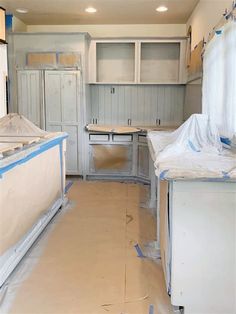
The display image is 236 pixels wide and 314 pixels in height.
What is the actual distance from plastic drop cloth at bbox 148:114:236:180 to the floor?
888 millimetres

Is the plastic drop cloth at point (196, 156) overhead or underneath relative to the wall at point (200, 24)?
underneath

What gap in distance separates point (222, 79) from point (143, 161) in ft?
8.08

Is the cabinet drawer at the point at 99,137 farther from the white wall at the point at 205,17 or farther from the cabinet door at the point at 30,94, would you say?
the white wall at the point at 205,17

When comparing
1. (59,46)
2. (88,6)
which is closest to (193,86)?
(88,6)

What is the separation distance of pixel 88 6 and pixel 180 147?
3.01 m

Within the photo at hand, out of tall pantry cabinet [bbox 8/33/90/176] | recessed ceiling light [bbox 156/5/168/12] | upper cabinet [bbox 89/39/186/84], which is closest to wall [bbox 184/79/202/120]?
upper cabinet [bbox 89/39/186/84]

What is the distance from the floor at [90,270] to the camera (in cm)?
209

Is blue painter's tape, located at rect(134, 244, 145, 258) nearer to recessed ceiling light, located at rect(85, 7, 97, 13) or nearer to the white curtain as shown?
the white curtain

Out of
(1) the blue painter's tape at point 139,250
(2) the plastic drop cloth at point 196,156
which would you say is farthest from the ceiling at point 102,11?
(1) the blue painter's tape at point 139,250

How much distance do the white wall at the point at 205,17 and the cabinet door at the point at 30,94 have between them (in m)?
2.41

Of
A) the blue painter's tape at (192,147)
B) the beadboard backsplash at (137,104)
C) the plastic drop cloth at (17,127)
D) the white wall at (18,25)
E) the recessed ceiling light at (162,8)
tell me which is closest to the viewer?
the blue painter's tape at (192,147)

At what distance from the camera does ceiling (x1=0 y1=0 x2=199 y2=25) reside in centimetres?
435

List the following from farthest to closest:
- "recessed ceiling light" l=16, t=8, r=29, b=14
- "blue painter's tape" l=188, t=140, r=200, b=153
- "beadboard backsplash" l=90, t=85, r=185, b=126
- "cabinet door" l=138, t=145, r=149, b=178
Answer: "beadboard backsplash" l=90, t=85, r=185, b=126
"cabinet door" l=138, t=145, r=149, b=178
"recessed ceiling light" l=16, t=8, r=29, b=14
"blue painter's tape" l=188, t=140, r=200, b=153

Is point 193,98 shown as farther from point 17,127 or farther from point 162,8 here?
point 17,127
